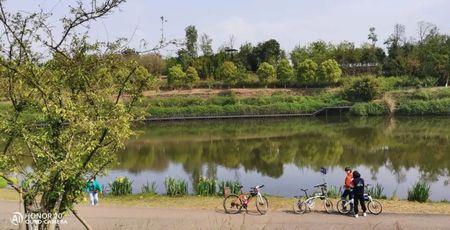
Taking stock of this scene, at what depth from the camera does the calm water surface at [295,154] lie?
2194cm

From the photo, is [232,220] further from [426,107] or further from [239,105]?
[426,107]

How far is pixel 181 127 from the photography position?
5019 cm

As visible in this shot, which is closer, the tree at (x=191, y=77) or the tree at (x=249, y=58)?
the tree at (x=191, y=77)

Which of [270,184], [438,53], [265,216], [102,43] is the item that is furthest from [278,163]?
[438,53]

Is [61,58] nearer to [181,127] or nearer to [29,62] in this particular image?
[29,62]

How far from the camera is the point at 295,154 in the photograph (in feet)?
98.5

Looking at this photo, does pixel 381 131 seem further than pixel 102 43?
Yes

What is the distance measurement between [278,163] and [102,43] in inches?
835

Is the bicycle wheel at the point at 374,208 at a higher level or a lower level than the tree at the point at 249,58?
lower

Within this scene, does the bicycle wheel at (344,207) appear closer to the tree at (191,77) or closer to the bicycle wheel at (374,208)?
the bicycle wheel at (374,208)

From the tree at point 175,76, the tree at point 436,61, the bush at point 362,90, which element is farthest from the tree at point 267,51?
the tree at point 436,61

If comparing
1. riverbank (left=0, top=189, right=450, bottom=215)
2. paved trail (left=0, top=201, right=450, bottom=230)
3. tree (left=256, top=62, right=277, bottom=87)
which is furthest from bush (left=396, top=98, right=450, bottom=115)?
paved trail (left=0, top=201, right=450, bottom=230)

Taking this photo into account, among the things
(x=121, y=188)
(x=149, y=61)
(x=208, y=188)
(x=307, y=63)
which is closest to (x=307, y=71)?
(x=307, y=63)

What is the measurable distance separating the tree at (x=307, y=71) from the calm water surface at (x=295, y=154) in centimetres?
1548
